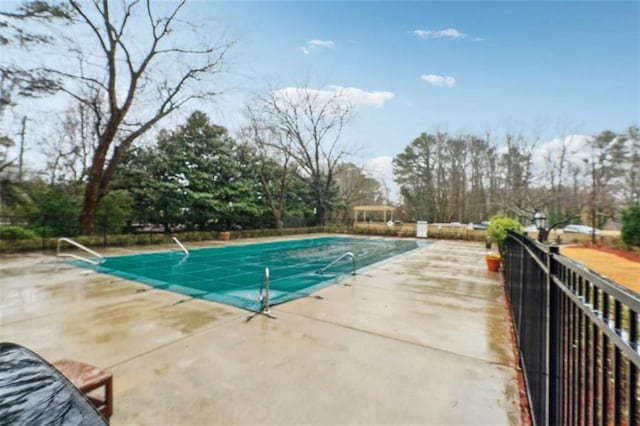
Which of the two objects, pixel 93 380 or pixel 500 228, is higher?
pixel 500 228

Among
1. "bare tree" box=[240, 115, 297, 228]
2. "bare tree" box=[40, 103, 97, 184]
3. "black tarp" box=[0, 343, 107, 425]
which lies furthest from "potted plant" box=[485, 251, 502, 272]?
"bare tree" box=[40, 103, 97, 184]

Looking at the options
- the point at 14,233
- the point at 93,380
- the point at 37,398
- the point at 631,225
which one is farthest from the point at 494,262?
the point at 14,233

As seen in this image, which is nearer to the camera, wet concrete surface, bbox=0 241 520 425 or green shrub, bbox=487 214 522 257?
wet concrete surface, bbox=0 241 520 425

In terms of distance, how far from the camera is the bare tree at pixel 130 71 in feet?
39.8

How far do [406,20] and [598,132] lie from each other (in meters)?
19.1

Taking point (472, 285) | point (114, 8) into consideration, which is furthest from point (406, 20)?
point (114, 8)

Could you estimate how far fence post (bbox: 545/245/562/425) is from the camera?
150 cm

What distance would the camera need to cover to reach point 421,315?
441 cm

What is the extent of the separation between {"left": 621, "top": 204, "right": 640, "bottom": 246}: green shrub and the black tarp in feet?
48.6

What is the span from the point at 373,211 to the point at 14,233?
75.4 ft

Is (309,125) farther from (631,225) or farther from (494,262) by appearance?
(631,225)

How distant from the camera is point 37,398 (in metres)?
1.05

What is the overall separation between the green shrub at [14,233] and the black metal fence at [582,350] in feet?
46.2

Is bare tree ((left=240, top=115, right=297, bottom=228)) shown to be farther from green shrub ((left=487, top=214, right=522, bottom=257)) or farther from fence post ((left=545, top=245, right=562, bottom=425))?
fence post ((left=545, top=245, right=562, bottom=425))
